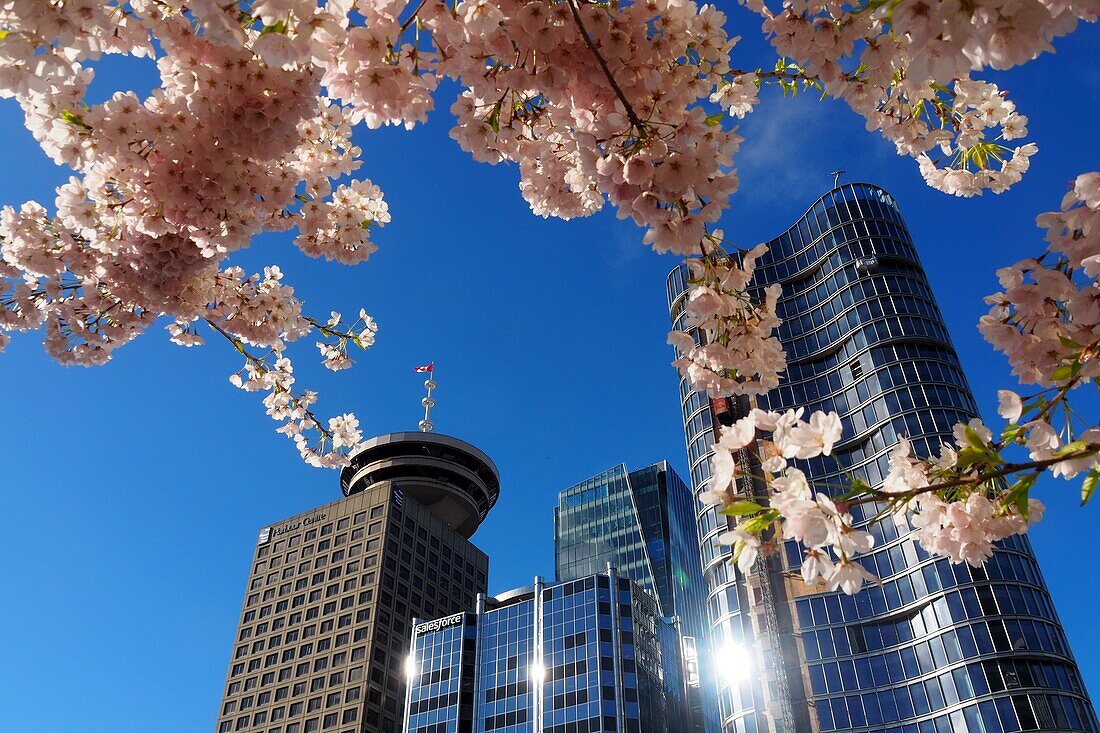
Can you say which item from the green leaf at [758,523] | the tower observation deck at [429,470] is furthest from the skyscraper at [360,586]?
the green leaf at [758,523]

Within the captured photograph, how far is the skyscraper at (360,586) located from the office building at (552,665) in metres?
8.13

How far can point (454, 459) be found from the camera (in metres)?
106

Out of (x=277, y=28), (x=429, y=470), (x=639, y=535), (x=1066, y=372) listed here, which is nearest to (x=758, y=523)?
(x=1066, y=372)

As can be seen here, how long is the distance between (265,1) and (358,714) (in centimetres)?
8742

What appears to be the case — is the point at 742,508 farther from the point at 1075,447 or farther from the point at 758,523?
the point at 1075,447

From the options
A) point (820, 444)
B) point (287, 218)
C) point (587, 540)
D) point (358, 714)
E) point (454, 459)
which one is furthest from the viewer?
point (587, 540)

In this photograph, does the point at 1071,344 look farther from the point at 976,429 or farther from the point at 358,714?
the point at 358,714

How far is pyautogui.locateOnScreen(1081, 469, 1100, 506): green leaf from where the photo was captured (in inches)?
102

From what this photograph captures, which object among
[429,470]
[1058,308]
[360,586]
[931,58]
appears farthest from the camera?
[429,470]

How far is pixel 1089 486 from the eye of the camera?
2.60 m

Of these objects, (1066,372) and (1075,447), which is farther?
(1066,372)

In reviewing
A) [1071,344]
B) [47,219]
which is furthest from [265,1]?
[47,219]

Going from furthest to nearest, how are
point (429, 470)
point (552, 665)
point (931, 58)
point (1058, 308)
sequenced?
point (429, 470), point (552, 665), point (1058, 308), point (931, 58)

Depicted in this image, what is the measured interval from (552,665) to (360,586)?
3006cm
